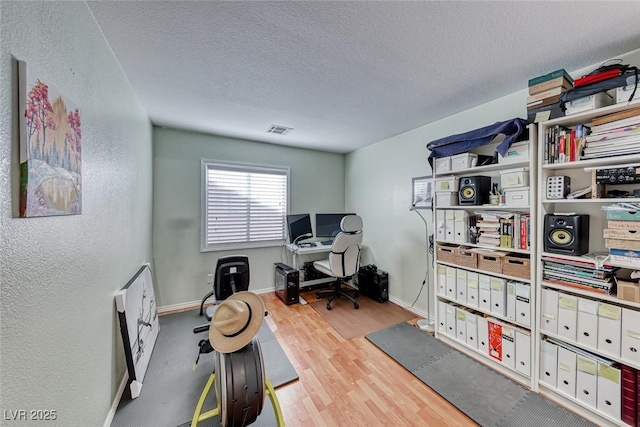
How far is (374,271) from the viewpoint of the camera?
11.7 ft

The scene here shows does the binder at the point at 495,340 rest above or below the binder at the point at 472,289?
below

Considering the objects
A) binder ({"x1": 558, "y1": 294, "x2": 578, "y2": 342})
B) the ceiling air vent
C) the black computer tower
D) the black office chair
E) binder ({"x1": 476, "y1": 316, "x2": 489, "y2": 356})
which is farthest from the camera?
→ the black computer tower

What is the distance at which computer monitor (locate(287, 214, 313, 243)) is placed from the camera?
3.70 meters

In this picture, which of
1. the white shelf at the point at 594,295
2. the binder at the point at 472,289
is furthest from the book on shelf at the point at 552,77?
the binder at the point at 472,289

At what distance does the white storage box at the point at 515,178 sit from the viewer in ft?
6.21

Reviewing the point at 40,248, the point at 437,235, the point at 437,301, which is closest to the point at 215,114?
the point at 40,248

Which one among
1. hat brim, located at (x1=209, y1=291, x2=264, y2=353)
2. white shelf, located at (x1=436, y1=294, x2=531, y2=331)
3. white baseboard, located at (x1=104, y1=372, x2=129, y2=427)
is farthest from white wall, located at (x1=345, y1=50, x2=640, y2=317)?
white baseboard, located at (x1=104, y1=372, x2=129, y2=427)

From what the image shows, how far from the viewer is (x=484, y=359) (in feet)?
6.92

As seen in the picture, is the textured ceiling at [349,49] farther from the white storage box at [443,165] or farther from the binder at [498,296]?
→ the binder at [498,296]

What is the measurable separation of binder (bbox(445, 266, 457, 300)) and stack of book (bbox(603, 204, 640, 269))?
1.05 meters

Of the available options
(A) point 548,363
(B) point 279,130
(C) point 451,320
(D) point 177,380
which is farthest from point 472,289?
(B) point 279,130

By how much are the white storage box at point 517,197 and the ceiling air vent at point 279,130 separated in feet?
8.12

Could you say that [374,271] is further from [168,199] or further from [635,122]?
[168,199]

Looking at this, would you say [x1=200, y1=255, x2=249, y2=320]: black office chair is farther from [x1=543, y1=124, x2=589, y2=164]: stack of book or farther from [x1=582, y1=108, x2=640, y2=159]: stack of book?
[x1=582, y1=108, x2=640, y2=159]: stack of book
